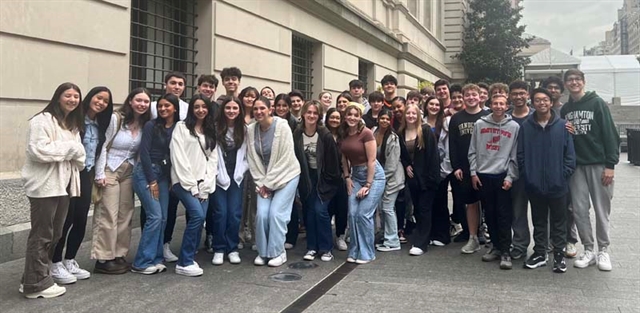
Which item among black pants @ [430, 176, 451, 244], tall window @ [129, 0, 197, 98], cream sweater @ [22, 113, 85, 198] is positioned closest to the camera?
cream sweater @ [22, 113, 85, 198]

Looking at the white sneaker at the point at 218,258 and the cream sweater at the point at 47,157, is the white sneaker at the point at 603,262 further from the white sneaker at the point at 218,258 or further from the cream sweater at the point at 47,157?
the cream sweater at the point at 47,157

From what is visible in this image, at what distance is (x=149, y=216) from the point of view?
5293 mm

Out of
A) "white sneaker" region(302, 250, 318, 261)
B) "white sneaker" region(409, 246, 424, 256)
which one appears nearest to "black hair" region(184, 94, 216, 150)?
"white sneaker" region(302, 250, 318, 261)

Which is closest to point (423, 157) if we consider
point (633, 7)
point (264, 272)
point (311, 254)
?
point (311, 254)

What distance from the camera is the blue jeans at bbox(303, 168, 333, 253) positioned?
6035 mm

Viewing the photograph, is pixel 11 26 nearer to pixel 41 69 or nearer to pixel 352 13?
pixel 41 69

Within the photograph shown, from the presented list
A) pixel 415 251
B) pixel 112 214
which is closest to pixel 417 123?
pixel 415 251

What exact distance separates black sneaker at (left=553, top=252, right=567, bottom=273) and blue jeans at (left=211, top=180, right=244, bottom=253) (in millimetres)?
3554

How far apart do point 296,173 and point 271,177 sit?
302mm

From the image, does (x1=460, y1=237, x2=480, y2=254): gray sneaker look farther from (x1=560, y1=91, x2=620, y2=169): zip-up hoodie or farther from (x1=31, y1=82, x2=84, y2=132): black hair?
(x1=31, y1=82, x2=84, y2=132): black hair

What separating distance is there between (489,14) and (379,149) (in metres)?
36.4

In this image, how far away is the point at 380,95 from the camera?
702 cm

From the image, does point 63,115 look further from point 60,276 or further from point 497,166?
point 497,166

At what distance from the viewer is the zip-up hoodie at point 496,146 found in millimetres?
5715
